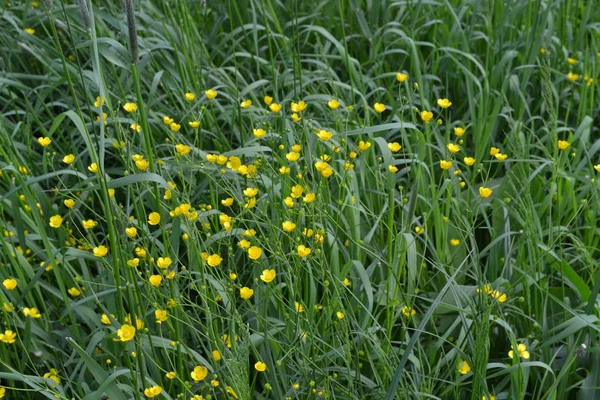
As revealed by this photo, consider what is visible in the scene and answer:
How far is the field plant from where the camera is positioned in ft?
5.66

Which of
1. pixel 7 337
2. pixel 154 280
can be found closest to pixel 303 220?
pixel 154 280

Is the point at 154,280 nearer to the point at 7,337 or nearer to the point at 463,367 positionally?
the point at 7,337

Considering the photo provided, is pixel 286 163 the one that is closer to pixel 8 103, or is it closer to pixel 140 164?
pixel 140 164

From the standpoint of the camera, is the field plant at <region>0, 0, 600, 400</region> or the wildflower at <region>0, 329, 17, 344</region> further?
the wildflower at <region>0, 329, 17, 344</region>

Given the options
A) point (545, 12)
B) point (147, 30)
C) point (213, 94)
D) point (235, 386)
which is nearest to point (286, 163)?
point (213, 94)

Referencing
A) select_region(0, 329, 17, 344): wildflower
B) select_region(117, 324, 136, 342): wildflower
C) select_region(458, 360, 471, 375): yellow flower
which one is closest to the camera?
select_region(117, 324, 136, 342): wildflower

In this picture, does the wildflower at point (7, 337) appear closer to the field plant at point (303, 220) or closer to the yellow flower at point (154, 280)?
the field plant at point (303, 220)

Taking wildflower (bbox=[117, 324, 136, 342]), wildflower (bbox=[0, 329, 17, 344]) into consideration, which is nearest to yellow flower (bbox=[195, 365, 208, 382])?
wildflower (bbox=[117, 324, 136, 342])

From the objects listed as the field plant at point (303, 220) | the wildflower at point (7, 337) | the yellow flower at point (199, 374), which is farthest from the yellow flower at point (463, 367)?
the wildflower at point (7, 337)

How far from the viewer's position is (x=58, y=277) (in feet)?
6.72

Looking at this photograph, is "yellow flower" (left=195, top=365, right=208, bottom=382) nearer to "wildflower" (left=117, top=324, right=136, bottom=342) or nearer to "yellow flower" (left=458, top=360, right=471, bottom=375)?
"wildflower" (left=117, top=324, right=136, bottom=342)

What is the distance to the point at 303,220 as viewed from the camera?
6.66 ft

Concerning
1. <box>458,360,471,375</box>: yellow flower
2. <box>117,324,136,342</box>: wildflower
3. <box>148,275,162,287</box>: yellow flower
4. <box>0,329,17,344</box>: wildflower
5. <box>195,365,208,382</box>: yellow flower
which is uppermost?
<box>148,275,162,287</box>: yellow flower

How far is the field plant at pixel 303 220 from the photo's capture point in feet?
5.66
